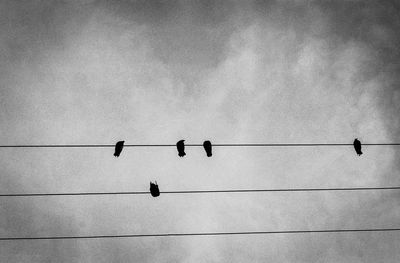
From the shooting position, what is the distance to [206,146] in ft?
36.2

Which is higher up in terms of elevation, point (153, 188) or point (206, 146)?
point (206, 146)

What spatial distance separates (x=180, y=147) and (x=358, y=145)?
5991mm

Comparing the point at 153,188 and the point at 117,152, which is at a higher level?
the point at 117,152

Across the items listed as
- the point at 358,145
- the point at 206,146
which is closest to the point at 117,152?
the point at 206,146

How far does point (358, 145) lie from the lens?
1136cm

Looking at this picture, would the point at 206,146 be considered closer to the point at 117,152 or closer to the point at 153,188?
the point at 153,188

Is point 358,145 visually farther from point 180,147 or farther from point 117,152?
point 117,152

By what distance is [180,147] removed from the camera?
10617 mm

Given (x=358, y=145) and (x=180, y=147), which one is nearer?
(x=180, y=147)

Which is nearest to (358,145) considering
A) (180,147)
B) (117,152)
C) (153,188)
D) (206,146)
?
(206,146)

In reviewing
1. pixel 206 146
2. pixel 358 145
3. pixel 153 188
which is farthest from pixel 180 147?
pixel 358 145

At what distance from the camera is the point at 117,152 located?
36.6ft

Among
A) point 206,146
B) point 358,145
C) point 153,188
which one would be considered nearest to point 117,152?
point 153,188

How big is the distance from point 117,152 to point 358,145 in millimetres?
8059
